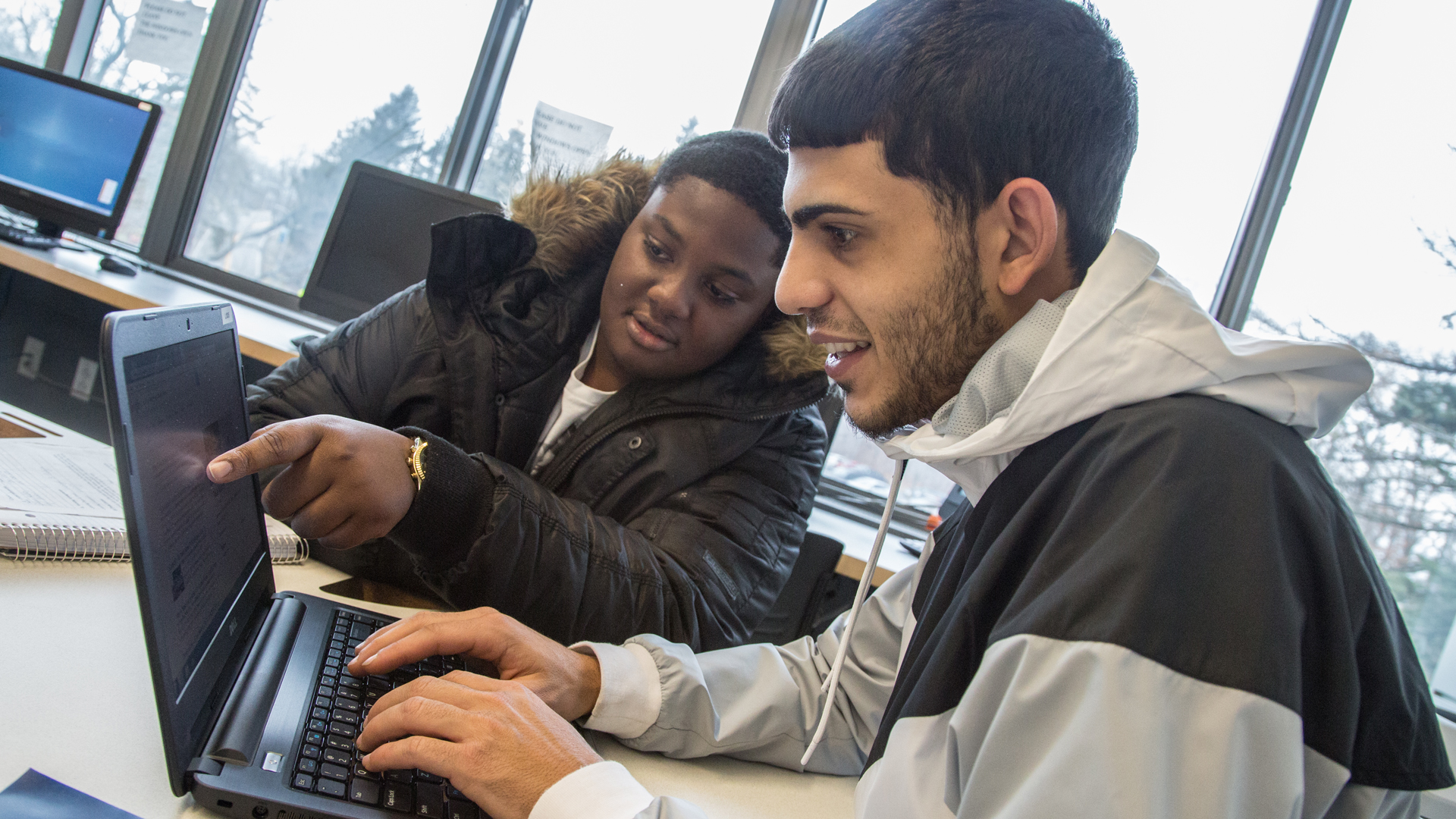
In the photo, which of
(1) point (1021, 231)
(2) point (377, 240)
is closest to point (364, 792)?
(1) point (1021, 231)

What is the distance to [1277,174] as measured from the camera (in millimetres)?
2178

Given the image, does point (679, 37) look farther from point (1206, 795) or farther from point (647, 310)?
point (1206, 795)

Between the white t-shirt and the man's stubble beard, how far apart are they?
1.90ft

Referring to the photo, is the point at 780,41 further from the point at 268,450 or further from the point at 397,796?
the point at 397,796

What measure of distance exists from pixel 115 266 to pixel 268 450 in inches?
80.7

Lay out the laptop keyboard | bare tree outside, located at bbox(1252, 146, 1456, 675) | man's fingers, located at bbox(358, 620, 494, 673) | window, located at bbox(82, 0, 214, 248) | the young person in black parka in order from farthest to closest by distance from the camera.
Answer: window, located at bbox(82, 0, 214, 248), bare tree outside, located at bbox(1252, 146, 1456, 675), the young person in black parka, man's fingers, located at bbox(358, 620, 494, 673), the laptop keyboard

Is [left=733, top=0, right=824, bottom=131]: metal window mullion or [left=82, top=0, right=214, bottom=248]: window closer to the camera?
[left=733, top=0, right=824, bottom=131]: metal window mullion

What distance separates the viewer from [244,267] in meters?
2.72

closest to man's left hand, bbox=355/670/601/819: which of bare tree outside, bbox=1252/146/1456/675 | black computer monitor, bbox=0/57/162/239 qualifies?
bare tree outside, bbox=1252/146/1456/675

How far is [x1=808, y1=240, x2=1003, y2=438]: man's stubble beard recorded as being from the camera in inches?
29.2

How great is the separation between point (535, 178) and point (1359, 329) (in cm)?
190

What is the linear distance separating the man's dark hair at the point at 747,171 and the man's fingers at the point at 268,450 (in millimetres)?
616

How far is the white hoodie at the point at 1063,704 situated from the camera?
45cm

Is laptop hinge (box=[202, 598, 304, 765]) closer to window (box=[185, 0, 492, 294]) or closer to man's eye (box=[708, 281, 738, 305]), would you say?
man's eye (box=[708, 281, 738, 305])
